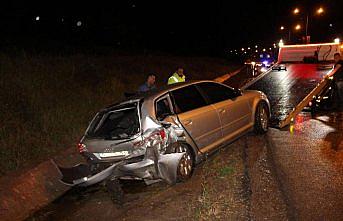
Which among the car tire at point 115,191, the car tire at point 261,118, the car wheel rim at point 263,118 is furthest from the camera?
the car wheel rim at point 263,118

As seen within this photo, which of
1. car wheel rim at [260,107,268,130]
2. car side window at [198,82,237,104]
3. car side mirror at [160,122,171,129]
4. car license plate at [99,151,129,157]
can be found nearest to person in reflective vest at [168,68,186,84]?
car side window at [198,82,237,104]

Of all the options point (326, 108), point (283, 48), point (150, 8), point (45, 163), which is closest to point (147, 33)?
point (150, 8)

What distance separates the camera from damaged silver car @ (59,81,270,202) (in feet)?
17.0

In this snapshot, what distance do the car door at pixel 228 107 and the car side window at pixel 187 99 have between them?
0.23 metres

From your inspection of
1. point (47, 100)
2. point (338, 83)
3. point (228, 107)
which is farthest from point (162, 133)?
point (338, 83)

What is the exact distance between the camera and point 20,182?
5750 mm

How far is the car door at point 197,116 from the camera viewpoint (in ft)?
19.0

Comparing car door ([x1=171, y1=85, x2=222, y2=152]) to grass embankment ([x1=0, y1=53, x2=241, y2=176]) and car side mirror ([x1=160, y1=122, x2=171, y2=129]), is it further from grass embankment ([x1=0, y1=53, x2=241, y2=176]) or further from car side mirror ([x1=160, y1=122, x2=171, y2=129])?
grass embankment ([x1=0, y1=53, x2=241, y2=176])

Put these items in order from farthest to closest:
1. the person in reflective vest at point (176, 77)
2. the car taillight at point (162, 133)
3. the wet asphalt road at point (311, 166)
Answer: the person in reflective vest at point (176, 77), the car taillight at point (162, 133), the wet asphalt road at point (311, 166)

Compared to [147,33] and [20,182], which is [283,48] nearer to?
[20,182]

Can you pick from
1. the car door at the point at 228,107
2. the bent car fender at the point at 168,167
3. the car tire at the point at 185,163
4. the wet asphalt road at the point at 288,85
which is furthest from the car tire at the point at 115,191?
the wet asphalt road at the point at 288,85

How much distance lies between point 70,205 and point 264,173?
2961 mm

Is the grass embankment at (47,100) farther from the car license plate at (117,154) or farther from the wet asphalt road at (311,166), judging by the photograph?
the wet asphalt road at (311,166)

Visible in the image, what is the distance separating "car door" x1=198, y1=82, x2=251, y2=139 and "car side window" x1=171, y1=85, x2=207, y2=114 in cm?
23
